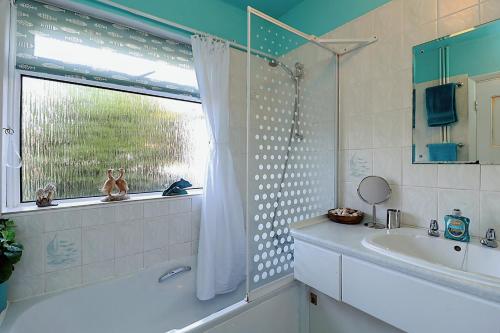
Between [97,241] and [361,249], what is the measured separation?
1.46 meters

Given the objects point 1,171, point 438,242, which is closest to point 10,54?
point 1,171

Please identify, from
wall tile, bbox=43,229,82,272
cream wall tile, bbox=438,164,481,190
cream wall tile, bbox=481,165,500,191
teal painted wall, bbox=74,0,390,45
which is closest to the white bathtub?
wall tile, bbox=43,229,82,272

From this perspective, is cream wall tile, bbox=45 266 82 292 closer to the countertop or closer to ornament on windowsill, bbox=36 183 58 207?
ornament on windowsill, bbox=36 183 58 207

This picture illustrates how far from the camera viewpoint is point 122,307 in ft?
4.88

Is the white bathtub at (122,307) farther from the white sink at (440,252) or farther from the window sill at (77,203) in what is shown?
the white sink at (440,252)

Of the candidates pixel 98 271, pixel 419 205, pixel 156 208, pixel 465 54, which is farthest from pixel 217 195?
pixel 465 54

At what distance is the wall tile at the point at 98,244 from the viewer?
1.39 m

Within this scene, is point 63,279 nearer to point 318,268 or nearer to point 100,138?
point 100,138

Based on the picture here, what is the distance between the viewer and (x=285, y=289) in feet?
4.39

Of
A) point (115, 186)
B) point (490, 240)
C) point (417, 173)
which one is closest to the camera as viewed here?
point (490, 240)

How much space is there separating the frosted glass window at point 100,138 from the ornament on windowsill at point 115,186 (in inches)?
3.8

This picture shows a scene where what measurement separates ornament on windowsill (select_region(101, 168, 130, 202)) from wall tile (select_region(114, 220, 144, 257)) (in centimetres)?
18

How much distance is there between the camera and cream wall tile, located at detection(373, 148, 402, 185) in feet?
4.45

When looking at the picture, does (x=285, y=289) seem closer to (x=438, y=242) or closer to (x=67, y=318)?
(x=438, y=242)
